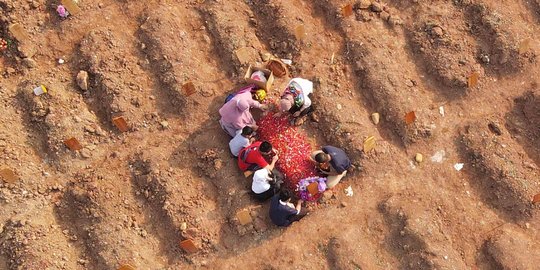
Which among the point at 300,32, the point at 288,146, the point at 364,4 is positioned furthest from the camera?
the point at 364,4

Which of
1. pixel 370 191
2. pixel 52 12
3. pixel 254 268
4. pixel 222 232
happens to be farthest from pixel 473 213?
pixel 52 12

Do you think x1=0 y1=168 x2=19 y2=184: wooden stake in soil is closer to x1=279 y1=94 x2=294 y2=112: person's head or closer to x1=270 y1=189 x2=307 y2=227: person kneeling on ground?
x1=270 y1=189 x2=307 y2=227: person kneeling on ground

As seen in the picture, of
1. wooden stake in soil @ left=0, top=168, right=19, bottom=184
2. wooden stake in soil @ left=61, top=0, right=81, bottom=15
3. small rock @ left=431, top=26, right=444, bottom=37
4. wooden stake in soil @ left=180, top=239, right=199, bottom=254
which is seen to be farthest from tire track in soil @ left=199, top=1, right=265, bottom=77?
wooden stake in soil @ left=0, top=168, right=19, bottom=184

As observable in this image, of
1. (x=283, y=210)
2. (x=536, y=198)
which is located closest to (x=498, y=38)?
(x=536, y=198)

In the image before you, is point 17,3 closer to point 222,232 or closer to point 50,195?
point 50,195

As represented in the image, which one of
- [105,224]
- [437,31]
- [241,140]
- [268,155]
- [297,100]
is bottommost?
[105,224]

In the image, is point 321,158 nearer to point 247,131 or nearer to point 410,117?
point 247,131
